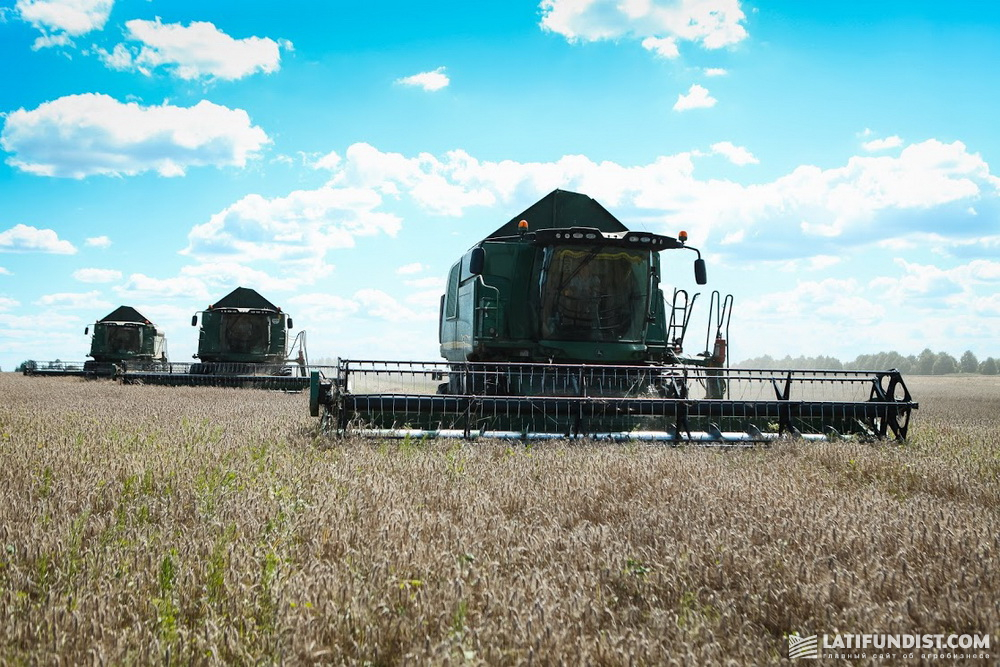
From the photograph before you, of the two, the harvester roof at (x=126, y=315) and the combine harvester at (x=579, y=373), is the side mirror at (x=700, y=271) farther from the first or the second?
the harvester roof at (x=126, y=315)

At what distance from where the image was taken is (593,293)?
925 centimetres

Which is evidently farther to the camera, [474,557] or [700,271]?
[700,271]

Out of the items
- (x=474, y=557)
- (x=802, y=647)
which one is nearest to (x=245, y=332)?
(x=474, y=557)

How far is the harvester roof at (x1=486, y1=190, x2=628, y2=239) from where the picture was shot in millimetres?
10617

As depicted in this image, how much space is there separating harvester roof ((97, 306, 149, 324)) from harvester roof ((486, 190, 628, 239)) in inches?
947

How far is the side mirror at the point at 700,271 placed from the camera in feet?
31.5

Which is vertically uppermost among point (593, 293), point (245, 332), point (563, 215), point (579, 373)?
point (563, 215)

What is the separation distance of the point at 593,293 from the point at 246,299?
1797 cm

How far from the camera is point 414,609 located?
268cm

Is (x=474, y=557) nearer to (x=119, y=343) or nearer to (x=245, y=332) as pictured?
(x=245, y=332)

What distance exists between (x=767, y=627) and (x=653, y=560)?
61 centimetres

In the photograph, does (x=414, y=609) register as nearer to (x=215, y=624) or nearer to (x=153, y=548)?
(x=215, y=624)

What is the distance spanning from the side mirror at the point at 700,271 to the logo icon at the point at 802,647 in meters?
7.44

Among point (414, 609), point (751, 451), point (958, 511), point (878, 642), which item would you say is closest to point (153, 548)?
point (414, 609)
